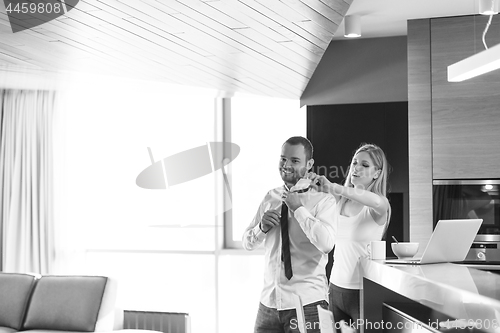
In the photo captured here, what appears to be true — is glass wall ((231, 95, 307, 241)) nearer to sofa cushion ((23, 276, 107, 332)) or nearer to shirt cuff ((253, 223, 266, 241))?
sofa cushion ((23, 276, 107, 332))

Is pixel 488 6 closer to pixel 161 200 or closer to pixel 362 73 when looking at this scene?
pixel 362 73

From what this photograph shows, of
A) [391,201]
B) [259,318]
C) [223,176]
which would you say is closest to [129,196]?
[223,176]

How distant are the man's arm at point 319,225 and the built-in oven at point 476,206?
1.82 metres

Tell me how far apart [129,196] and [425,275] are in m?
4.67

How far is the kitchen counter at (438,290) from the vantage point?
60.0 inches

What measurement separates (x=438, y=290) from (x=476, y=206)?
273cm

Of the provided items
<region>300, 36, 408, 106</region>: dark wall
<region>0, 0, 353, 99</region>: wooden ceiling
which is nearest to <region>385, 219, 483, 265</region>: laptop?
<region>0, 0, 353, 99</region>: wooden ceiling

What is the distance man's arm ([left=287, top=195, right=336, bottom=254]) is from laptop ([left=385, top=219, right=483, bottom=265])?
12.0 inches

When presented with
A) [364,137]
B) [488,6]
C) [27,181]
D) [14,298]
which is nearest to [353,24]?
[364,137]

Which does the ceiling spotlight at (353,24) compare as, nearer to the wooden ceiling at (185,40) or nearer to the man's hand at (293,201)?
the wooden ceiling at (185,40)

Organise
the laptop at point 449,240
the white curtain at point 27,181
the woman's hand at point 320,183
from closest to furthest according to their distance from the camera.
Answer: the laptop at point 449,240 < the woman's hand at point 320,183 < the white curtain at point 27,181

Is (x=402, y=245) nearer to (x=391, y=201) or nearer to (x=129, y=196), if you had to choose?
(x=391, y=201)

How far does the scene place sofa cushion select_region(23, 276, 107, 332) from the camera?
183 inches

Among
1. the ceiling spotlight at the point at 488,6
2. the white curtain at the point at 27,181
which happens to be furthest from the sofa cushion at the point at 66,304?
the ceiling spotlight at the point at 488,6
